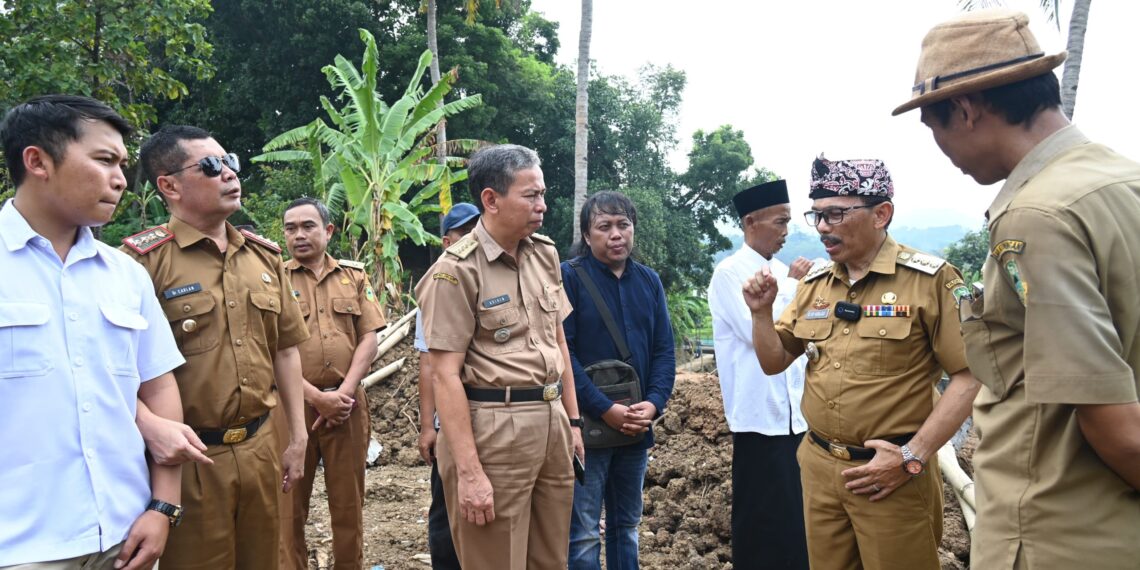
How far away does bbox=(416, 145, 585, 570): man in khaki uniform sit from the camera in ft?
8.77

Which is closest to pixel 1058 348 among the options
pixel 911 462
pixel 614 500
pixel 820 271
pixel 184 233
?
pixel 911 462

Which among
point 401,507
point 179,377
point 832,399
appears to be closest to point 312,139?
point 401,507

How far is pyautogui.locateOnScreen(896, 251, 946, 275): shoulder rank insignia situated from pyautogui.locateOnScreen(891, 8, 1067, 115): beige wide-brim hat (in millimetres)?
1012

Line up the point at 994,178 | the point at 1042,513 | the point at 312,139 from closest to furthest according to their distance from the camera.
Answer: the point at 1042,513
the point at 994,178
the point at 312,139

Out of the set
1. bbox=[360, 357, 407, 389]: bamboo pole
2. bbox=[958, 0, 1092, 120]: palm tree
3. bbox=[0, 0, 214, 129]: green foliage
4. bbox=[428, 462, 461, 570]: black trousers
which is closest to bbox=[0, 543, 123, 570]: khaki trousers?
bbox=[428, 462, 461, 570]: black trousers

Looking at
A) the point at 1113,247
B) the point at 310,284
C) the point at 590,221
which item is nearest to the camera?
the point at 1113,247

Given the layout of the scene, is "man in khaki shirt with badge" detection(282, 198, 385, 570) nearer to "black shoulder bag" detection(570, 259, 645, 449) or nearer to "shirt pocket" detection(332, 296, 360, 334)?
"shirt pocket" detection(332, 296, 360, 334)

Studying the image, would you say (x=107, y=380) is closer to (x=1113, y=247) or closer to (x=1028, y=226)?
(x=1028, y=226)

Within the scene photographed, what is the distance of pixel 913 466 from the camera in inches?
95.3

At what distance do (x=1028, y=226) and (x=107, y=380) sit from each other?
2305 millimetres

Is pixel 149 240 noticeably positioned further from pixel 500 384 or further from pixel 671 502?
pixel 671 502

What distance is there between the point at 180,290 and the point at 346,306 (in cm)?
174

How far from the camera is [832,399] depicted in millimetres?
2613

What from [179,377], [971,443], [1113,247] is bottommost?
[971,443]
